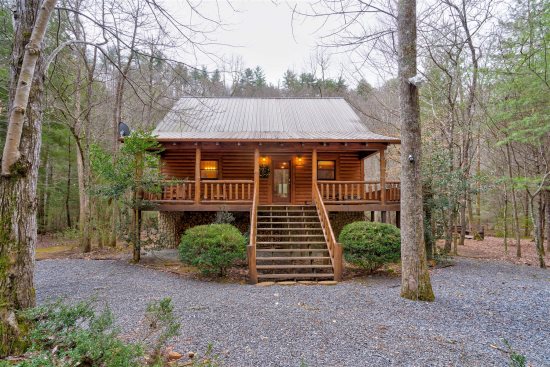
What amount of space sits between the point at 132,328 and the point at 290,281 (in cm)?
392

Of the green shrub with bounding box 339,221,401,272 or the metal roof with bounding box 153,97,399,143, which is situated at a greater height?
the metal roof with bounding box 153,97,399,143

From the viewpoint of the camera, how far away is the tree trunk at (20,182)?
9.23 ft

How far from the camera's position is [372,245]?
752 centimetres

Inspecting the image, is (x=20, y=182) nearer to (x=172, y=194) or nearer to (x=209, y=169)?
(x=172, y=194)

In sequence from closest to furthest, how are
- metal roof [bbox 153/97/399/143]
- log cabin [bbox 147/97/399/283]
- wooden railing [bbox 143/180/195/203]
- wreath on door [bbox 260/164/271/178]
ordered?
1. log cabin [bbox 147/97/399/283]
2. wooden railing [bbox 143/180/195/203]
3. metal roof [bbox 153/97/399/143]
4. wreath on door [bbox 260/164/271/178]

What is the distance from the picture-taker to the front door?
13.3 meters

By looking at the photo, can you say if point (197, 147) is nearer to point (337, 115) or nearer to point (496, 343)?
point (337, 115)

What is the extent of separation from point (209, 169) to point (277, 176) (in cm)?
300

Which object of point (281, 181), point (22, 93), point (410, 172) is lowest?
point (410, 172)

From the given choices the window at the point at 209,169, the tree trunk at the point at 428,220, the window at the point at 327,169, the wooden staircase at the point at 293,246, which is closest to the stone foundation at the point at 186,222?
the window at the point at 209,169

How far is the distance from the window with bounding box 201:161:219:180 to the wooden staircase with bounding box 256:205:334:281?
3596 millimetres

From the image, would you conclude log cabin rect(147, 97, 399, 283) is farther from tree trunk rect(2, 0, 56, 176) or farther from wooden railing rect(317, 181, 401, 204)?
tree trunk rect(2, 0, 56, 176)

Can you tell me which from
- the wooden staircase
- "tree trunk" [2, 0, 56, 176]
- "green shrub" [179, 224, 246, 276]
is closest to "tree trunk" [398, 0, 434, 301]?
the wooden staircase

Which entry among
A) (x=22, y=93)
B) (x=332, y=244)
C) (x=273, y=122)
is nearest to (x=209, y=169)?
(x=273, y=122)
